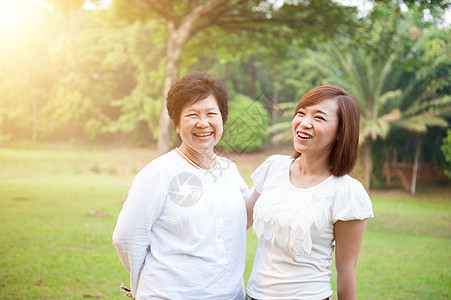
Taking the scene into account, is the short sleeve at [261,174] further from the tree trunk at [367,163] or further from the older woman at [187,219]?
the tree trunk at [367,163]

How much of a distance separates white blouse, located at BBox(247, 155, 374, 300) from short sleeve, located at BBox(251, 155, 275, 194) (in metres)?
0.24

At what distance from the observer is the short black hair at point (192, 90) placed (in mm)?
2018

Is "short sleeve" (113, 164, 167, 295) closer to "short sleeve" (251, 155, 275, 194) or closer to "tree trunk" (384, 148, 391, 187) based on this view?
"short sleeve" (251, 155, 275, 194)

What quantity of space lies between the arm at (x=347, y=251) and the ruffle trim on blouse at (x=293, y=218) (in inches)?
3.5

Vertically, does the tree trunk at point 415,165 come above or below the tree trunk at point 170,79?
below

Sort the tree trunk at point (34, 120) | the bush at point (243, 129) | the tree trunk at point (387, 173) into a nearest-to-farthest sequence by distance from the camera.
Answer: the bush at point (243, 129) → the tree trunk at point (34, 120) → the tree trunk at point (387, 173)

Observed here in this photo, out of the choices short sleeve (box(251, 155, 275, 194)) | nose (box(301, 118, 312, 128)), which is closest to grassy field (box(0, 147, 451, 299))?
short sleeve (box(251, 155, 275, 194))

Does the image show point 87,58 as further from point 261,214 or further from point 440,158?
point 261,214

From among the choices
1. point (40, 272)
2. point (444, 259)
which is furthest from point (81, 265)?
point (444, 259)

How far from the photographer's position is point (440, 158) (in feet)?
48.8

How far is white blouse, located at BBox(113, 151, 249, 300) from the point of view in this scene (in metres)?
1.88

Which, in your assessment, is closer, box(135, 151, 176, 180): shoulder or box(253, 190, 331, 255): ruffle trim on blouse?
box(253, 190, 331, 255): ruffle trim on blouse

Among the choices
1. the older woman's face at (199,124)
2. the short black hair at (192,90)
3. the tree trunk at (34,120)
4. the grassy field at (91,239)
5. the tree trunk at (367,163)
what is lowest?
the grassy field at (91,239)

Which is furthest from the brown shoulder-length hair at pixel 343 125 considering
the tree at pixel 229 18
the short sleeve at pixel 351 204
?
the tree at pixel 229 18
